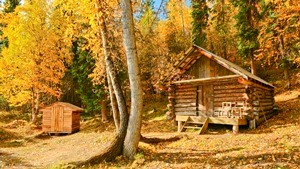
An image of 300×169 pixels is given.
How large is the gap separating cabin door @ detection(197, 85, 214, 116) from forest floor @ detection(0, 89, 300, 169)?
A: 3.99ft

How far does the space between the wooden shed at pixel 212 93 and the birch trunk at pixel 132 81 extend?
765 cm

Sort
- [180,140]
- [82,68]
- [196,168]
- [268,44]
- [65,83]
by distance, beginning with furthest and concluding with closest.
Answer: [65,83] → [82,68] → [268,44] → [180,140] → [196,168]

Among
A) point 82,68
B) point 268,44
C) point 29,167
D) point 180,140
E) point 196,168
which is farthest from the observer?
point 82,68

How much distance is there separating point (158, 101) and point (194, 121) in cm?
1463

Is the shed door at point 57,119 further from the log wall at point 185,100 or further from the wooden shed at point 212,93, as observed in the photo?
the log wall at point 185,100

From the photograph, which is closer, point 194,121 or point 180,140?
point 180,140

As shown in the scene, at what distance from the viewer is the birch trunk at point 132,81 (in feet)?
32.4

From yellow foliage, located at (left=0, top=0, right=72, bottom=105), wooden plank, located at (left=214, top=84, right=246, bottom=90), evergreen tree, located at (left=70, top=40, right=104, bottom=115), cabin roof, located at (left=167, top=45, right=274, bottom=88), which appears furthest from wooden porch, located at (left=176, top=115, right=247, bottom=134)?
yellow foliage, located at (left=0, top=0, right=72, bottom=105)

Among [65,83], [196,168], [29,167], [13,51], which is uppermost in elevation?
[13,51]

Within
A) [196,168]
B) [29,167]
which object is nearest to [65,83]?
[29,167]

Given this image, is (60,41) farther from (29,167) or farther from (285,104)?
(285,104)

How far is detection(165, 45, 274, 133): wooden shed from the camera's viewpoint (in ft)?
56.6

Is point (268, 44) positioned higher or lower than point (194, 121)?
higher

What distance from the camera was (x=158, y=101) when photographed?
33062mm
